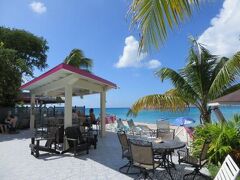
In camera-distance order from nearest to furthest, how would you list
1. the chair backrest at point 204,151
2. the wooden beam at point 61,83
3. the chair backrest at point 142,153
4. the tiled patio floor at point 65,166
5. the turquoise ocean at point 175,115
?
the chair backrest at point 142,153 → the chair backrest at point 204,151 → the tiled patio floor at point 65,166 → the turquoise ocean at point 175,115 → the wooden beam at point 61,83

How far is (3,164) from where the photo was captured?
28.9 ft

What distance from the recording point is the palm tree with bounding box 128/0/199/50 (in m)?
3.08

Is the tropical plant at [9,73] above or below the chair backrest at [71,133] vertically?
above

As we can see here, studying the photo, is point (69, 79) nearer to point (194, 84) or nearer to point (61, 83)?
point (61, 83)

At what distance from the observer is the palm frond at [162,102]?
13188 mm

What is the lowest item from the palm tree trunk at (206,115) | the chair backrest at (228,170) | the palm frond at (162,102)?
the chair backrest at (228,170)

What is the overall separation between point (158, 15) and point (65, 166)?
6.52 m

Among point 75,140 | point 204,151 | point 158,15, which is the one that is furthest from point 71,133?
point 158,15

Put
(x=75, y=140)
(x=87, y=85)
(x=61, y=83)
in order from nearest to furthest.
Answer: (x=75, y=140) → (x=61, y=83) → (x=87, y=85)

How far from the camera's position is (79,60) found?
29859 mm

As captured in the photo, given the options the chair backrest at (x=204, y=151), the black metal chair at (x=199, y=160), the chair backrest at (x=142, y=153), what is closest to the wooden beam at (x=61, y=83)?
the chair backrest at (x=142, y=153)

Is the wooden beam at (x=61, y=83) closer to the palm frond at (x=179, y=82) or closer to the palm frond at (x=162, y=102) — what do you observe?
the palm frond at (x=162, y=102)

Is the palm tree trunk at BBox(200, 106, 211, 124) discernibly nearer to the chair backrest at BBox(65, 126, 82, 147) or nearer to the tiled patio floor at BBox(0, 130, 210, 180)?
the tiled patio floor at BBox(0, 130, 210, 180)

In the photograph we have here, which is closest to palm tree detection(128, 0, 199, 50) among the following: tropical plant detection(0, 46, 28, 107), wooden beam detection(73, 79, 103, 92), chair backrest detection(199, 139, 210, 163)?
chair backrest detection(199, 139, 210, 163)
